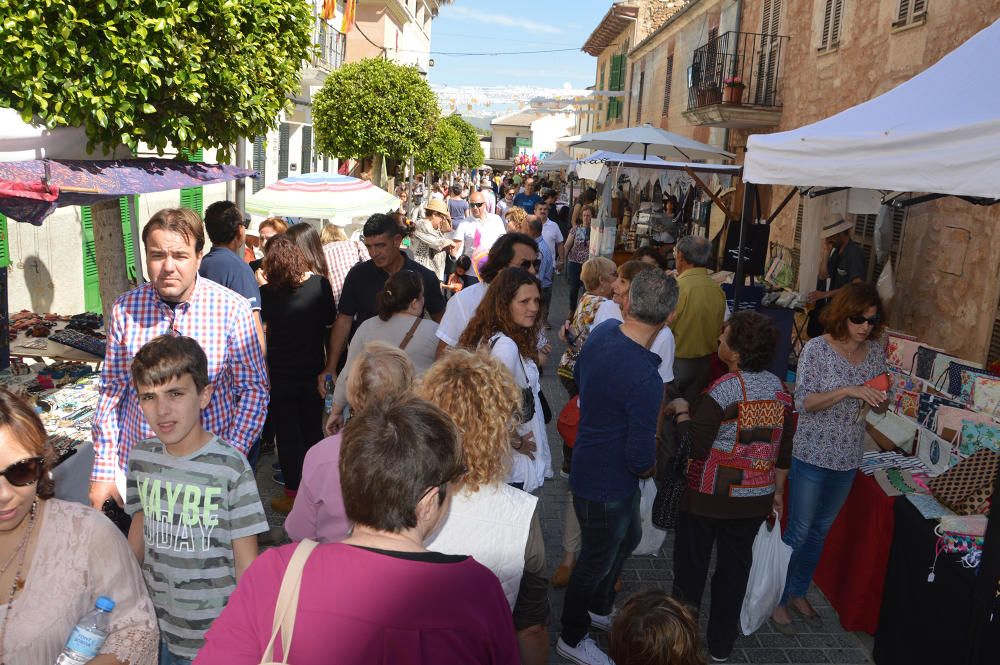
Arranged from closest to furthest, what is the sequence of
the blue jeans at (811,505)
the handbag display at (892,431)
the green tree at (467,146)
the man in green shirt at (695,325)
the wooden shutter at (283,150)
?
the blue jeans at (811,505)
the handbag display at (892,431)
the man in green shirt at (695,325)
the wooden shutter at (283,150)
the green tree at (467,146)

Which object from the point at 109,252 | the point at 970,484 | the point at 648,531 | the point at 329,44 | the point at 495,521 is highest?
the point at 329,44

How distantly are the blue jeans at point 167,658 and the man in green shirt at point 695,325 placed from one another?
13.9 ft

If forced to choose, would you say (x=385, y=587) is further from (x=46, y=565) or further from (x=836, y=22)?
(x=836, y=22)

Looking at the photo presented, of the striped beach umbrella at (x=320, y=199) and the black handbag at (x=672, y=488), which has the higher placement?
the striped beach umbrella at (x=320, y=199)

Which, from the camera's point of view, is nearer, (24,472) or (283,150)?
(24,472)

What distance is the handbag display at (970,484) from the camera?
13.1 ft

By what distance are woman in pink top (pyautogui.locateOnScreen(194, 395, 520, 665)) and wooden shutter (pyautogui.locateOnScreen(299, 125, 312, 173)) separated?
2427cm

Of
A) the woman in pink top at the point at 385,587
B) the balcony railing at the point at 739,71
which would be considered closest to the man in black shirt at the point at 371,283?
the woman in pink top at the point at 385,587

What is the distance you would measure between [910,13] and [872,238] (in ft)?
8.30

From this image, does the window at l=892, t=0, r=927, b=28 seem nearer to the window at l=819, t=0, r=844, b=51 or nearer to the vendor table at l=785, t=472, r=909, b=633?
the window at l=819, t=0, r=844, b=51

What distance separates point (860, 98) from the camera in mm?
10844

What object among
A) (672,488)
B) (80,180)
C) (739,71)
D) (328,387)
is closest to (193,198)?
(328,387)

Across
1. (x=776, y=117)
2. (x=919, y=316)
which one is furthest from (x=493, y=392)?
(x=776, y=117)

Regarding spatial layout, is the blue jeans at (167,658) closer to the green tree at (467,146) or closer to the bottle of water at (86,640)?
the bottle of water at (86,640)
